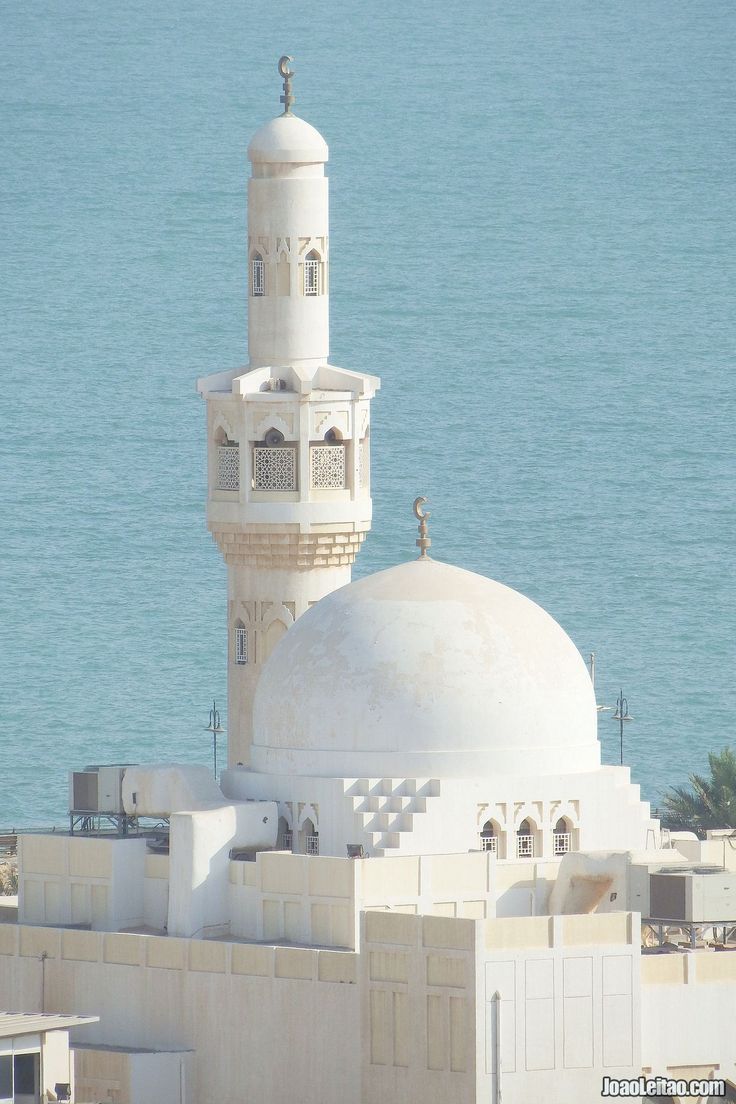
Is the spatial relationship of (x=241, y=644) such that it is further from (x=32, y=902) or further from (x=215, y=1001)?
(x=215, y=1001)

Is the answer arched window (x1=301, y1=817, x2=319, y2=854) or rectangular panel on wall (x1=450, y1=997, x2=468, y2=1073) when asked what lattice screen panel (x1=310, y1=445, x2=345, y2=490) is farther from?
rectangular panel on wall (x1=450, y1=997, x2=468, y2=1073)

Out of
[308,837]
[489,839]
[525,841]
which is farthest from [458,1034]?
[308,837]

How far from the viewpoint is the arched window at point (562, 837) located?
43.9m

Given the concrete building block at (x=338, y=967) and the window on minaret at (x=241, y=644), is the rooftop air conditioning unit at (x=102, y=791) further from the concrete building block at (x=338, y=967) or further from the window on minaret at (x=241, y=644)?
the concrete building block at (x=338, y=967)

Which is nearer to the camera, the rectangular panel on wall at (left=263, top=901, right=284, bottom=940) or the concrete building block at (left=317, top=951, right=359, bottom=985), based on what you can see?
the concrete building block at (left=317, top=951, right=359, bottom=985)

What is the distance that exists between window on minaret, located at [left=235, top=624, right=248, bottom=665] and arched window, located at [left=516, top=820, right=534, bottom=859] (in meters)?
6.95

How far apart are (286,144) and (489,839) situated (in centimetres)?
1169

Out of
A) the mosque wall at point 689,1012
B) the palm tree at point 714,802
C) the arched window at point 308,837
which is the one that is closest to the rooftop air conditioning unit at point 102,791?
the arched window at point 308,837

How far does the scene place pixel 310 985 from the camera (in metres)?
41.3

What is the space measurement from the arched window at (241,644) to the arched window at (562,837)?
23.0 feet

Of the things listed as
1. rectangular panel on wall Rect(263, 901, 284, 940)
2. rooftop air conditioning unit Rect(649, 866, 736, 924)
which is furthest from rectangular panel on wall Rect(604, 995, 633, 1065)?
rectangular panel on wall Rect(263, 901, 284, 940)

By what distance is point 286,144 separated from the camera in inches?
1972

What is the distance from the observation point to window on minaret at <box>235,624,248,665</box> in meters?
A: 49.4

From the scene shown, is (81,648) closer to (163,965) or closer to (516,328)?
(516,328)
